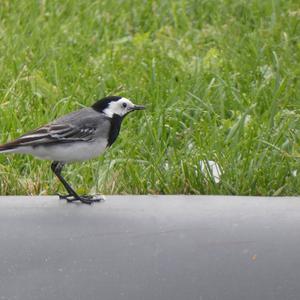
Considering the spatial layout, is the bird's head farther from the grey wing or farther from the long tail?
the long tail

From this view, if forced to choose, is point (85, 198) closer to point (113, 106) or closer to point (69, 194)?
point (69, 194)

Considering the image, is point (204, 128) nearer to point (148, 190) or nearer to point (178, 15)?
point (148, 190)

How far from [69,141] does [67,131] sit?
54 millimetres

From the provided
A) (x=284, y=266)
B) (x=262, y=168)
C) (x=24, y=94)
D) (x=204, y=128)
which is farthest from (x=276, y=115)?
(x=284, y=266)

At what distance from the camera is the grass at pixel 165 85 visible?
5.31m

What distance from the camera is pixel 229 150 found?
550cm

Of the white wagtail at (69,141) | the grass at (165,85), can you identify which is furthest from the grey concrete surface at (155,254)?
the grass at (165,85)

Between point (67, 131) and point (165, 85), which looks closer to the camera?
point (67, 131)

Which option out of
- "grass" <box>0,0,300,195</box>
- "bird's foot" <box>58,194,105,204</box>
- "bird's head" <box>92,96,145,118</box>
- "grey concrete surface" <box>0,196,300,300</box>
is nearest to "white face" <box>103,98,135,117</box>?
"bird's head" <box>92,96,145,118</box>

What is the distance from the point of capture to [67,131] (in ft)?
16.5

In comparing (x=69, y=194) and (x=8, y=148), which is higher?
(x=8, y=148)

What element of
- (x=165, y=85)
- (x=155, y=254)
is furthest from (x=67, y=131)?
(x=165, y=85)

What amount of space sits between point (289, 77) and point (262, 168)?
147cm

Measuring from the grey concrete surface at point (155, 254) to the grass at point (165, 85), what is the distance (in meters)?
0.72
